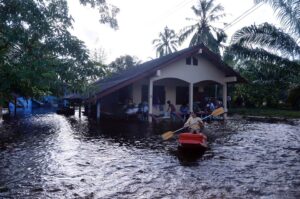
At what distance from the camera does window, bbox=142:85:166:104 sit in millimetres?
23812

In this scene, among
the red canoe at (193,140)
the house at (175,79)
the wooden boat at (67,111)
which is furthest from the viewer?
the wooden boat at (67,111)

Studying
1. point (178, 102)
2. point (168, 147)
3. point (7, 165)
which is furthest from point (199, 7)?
point (7, 165)

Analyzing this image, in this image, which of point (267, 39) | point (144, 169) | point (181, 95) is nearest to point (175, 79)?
point (181, 95)

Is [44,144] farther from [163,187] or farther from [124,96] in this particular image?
[124,96]

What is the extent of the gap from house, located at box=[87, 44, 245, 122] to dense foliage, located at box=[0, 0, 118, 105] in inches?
475

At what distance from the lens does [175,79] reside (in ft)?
77.0

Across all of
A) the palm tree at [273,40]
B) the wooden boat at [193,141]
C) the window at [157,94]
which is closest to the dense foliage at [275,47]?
the palm tree at [273,40]

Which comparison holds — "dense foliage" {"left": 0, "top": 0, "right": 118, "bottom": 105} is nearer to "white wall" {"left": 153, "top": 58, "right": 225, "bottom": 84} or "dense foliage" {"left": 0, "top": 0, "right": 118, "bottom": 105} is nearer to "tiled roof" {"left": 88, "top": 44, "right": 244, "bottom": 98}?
"tiled roof" {"left": 88, "top": 44, "right": 244, "bottom": 98}

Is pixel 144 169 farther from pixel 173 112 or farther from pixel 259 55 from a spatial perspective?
pixel 173 112

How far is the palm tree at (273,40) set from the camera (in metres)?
11.1

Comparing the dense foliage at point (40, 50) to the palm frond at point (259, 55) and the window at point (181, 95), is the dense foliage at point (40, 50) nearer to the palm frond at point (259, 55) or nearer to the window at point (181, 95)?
the palm frond at point (259, 55)

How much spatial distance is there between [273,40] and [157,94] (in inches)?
503

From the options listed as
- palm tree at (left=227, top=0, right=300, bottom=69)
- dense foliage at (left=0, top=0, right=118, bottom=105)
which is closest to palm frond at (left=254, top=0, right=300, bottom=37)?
palm tree at (left=227, top=0, right=300, bottom=69)

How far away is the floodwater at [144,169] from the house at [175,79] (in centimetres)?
787
